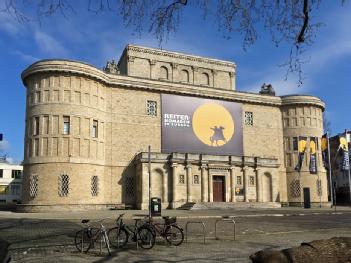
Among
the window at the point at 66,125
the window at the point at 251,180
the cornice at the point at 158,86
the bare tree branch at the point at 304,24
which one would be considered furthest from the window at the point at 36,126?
the bare tree branch at the point at 304,24

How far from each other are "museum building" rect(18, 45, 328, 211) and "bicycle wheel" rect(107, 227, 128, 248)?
91.0ft

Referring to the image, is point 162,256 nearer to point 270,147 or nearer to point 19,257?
point 19,257

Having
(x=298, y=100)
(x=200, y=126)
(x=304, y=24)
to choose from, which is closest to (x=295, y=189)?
(x=298, y=100)

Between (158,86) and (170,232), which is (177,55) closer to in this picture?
(158,86)

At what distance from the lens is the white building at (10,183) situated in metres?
84.2

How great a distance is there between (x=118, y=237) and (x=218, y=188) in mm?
34283

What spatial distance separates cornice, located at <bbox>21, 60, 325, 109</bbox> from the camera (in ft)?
142

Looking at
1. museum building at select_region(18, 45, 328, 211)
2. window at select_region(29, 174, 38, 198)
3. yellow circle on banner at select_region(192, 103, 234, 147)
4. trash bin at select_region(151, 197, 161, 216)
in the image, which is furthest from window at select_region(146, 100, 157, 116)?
trash bin at select_region(151, 197, 161, 216)

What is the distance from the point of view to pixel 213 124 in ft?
166

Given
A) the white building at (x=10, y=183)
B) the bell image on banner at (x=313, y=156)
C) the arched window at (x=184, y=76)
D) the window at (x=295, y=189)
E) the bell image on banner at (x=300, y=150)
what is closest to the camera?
the window at (x=295, y=189)

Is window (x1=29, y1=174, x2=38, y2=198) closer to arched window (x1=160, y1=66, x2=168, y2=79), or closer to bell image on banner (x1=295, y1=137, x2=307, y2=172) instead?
arched window (x1=160, y1=66, x2=168, y2=79)

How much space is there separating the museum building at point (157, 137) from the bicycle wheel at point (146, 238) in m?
28.4

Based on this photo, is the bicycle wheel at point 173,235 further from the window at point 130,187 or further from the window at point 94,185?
the window at point 130,187

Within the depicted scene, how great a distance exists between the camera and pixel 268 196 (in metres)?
50.1
